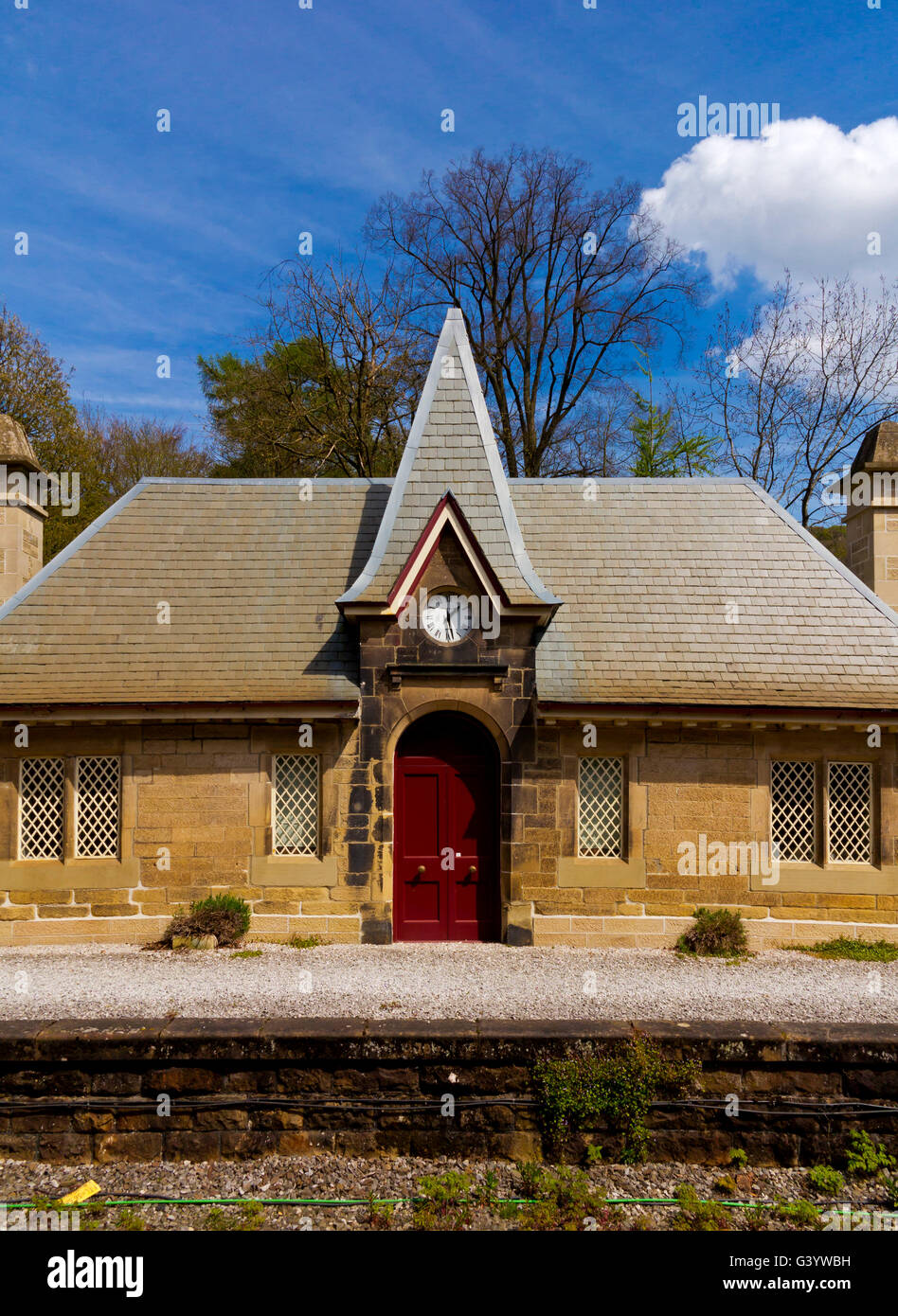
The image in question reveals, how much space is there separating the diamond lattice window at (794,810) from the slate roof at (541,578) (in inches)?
42.2

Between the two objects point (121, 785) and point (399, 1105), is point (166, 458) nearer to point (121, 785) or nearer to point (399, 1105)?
point (121, 785)

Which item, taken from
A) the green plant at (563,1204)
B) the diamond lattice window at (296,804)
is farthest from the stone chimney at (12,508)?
the green plant at (563,1204)

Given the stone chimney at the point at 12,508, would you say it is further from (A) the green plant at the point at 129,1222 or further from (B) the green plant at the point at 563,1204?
(B) the green plant at the point at 563,1204

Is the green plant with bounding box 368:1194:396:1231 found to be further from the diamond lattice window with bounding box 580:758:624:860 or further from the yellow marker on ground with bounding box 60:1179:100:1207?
the diamond lattice window with bounding box 580:758:624:860

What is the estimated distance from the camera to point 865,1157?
6.17 metres

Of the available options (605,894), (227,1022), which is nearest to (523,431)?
(605,894)

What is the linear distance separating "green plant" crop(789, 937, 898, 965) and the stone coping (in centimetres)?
355

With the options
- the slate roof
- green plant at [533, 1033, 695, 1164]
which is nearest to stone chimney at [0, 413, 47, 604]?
the slate roof

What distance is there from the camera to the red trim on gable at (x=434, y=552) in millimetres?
9883

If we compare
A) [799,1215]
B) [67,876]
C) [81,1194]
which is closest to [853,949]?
[799,1215]

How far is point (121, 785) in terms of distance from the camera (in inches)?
400

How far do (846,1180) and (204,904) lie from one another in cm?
724
